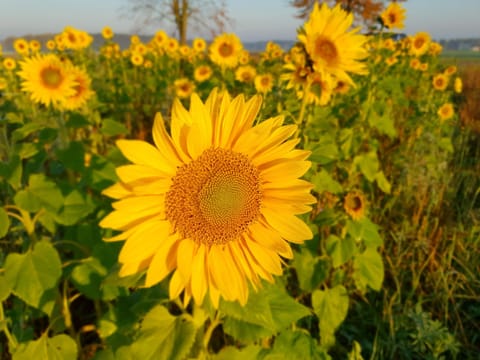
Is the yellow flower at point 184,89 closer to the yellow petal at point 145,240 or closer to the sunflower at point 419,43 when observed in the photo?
the sunflower at point 419,43

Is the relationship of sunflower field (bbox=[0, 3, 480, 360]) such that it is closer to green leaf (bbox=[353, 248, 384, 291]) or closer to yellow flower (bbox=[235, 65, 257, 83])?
green leaf (bbox=[353, 248, 384, 291])

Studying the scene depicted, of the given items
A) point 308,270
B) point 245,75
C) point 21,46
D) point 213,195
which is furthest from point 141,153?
point 21,46

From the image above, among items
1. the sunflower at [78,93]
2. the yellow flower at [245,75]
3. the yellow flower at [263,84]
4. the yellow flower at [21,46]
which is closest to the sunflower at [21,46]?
the yellow flower at [21,46]

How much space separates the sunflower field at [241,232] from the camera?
3.58 feet

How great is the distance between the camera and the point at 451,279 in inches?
105

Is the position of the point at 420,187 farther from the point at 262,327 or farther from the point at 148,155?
the point at 148,155

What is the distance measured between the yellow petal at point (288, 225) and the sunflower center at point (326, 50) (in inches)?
50.6

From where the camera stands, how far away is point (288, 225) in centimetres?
113

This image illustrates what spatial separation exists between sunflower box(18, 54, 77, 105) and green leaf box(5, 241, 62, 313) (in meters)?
1.93

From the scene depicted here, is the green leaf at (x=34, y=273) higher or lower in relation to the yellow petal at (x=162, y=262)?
lower

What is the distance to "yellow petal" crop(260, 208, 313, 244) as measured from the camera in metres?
1.10

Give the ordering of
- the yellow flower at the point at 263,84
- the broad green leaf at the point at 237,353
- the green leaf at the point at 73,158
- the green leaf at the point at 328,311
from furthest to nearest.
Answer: the yellow flower at the point at 263,84, the green leaf at the point at 328,311, the green leaf at the point at 73,158, the broad green leaf at the point at 237,353

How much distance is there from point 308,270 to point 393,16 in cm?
249

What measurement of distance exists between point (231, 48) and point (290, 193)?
563 centimetres
